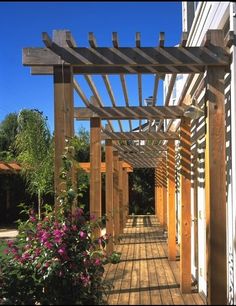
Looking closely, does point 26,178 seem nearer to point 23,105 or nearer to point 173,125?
point 23,105

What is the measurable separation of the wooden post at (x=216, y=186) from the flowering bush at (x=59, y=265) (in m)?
0.96

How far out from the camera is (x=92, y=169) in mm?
8086

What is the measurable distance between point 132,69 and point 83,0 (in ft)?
7.90

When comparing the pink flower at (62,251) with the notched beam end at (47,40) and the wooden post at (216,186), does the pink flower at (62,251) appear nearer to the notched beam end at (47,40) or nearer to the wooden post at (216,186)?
the wooden post at (216,186)

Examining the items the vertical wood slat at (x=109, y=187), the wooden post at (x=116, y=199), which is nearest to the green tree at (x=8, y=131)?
the wooden post at (x=116, y=199)

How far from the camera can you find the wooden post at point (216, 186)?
4215 millimetres

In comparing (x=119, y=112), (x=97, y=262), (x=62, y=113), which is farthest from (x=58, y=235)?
(x=119, y=112)

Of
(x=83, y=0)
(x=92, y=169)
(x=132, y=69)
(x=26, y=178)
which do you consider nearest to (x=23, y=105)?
(x=26, y=178)

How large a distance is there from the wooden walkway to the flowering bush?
4.24ft

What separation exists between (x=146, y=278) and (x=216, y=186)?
3.30 meters

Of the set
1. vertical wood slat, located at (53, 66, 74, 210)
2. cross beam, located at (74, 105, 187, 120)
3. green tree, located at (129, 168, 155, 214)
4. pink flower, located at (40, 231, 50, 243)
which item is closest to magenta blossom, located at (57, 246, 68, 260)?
pink flower, located at (40, 231, 50, 243)

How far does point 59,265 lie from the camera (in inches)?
158

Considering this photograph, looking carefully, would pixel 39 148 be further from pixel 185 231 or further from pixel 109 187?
pixel 185 231

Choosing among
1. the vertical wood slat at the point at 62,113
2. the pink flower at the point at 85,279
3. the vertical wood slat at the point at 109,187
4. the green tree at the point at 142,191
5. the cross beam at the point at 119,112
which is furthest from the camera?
the green tree at the point at 142,191
